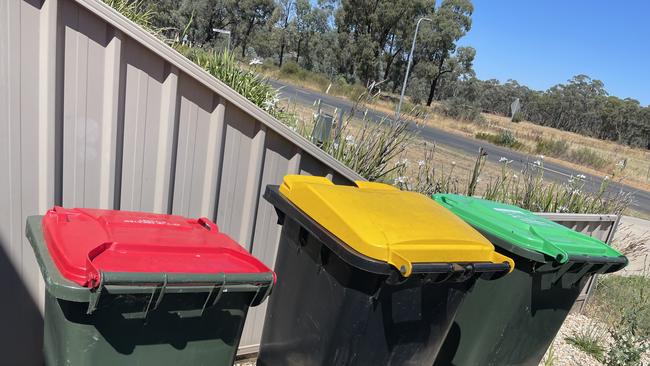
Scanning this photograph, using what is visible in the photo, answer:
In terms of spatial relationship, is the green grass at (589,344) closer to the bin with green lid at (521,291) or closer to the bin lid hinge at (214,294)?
the bin with green lid at (521,291)

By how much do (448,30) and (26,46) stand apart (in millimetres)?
53777

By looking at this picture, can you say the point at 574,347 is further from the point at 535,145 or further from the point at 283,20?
the point at 283,20

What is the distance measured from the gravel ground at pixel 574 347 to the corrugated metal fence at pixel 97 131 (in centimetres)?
316

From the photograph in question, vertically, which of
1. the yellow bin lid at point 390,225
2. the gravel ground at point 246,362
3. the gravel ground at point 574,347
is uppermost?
the yellow bin lid at point 390,225

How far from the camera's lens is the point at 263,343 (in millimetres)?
2732

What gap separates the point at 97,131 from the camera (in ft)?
8.07

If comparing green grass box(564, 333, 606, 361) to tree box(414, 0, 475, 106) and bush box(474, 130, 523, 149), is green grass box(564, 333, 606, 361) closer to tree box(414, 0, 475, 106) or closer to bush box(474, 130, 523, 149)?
bush box(474, 130, 523, 149)

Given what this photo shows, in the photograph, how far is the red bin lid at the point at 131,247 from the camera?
63.3 inches

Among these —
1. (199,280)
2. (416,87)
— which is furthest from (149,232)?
(416,87)

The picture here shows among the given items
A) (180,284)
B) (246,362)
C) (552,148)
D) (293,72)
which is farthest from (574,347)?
(293,72)

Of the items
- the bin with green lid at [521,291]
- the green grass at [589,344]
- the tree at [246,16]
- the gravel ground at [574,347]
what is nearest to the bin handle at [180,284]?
the bin with green lid at [521,291]

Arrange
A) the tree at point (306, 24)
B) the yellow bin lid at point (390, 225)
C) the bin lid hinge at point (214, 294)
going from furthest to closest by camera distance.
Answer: the tree at point (306, 24) < the yellow bin lid at point (390, 225) < the bin lid hinge at point (214, 294)

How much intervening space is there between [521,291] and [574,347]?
2425mm

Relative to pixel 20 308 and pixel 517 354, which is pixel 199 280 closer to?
pixel 20 308
